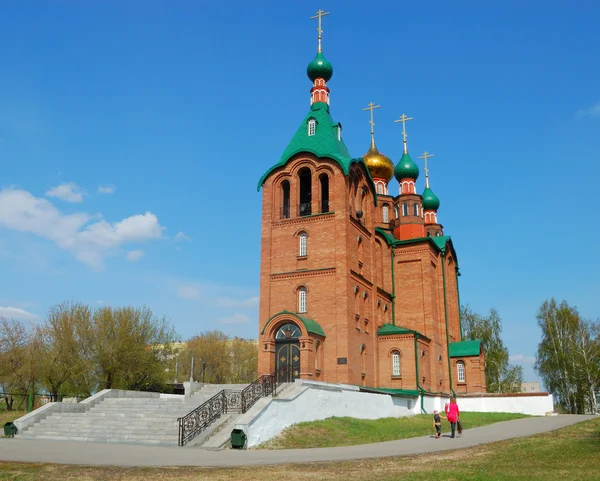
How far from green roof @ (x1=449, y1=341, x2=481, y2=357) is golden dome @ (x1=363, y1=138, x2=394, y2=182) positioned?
1119 centimetres

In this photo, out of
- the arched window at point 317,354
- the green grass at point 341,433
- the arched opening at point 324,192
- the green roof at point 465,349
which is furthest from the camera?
the green roof at point 465,349

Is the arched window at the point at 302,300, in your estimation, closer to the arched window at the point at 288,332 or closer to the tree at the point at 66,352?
the arched window at the point at 288,332

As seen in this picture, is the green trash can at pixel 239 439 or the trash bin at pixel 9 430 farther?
the trash bin at pixel 9 430

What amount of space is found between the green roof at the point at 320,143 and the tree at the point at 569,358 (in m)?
20.5

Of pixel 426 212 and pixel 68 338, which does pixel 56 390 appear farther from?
pixel 426 212

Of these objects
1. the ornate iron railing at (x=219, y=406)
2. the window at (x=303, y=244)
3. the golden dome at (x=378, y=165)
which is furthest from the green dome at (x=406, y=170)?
the ornate iron railing at (x=219, y=406)

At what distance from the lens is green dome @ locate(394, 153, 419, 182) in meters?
35.5

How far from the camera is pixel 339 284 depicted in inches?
956

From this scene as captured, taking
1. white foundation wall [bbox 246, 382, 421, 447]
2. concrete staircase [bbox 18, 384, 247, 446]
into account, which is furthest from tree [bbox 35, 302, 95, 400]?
white foundation wall [bbox 246, 382, 421, 447]

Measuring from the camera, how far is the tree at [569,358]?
123ft

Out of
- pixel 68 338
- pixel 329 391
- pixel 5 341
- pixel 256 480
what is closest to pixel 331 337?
pixel 329 391

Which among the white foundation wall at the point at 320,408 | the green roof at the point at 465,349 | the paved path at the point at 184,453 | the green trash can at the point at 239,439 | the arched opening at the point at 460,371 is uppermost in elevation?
the green roof at the point at 465,349

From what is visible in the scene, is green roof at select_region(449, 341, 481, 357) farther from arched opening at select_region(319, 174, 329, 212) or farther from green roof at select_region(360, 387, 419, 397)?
arched opening at select_region(319, 174, 329, 212)

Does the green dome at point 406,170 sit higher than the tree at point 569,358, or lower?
higher
